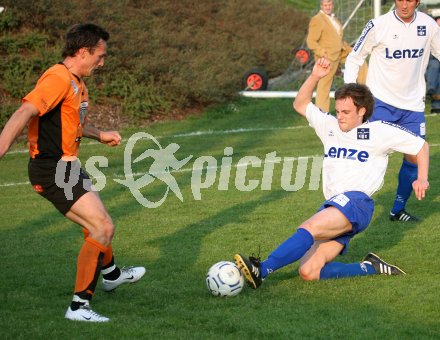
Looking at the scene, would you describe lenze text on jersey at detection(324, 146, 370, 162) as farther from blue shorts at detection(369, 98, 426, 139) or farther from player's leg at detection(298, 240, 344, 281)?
blue shorts at detection(369, 98, 426, 139)

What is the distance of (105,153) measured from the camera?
14578 millimetres

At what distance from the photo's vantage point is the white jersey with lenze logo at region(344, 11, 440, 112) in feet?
30.7

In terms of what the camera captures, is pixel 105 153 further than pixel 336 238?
Yes

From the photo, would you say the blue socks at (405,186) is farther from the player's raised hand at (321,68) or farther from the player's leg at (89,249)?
the player's leg at (89,249)

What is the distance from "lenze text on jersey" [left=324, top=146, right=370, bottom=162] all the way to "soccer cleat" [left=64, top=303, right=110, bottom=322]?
7.57 feet

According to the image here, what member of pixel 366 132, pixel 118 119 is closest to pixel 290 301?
pixel 366 132

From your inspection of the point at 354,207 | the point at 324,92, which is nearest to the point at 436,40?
the point at 354,207

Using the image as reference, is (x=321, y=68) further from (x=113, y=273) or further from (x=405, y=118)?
(x=405, y=118)

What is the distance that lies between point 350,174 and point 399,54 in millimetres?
2767

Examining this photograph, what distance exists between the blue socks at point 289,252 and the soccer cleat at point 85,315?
1324mm

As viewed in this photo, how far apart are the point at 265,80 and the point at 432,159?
783cm

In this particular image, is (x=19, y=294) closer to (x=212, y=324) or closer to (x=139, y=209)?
(x=212, y=324)

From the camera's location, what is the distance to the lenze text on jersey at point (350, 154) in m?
7.08

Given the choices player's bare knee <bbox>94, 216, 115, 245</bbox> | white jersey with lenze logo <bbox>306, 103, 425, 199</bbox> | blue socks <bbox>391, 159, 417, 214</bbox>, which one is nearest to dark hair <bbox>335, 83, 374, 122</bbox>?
white jersey with lenze logo <bbox>306, 103, 425, 199</bbox>
